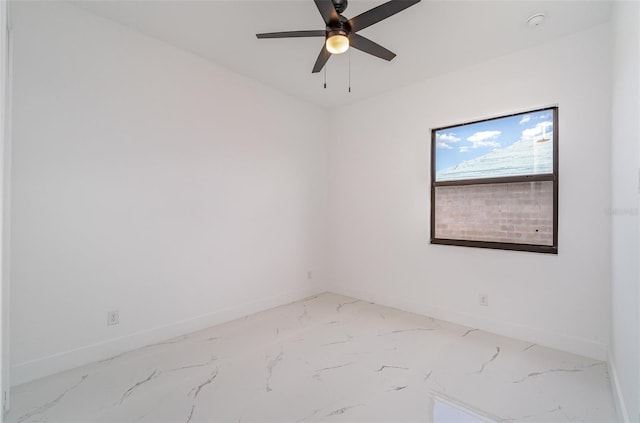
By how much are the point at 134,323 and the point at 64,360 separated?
0.52 metres

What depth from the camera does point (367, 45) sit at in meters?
2.36

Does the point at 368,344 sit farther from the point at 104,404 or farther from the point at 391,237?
the point at 104,404

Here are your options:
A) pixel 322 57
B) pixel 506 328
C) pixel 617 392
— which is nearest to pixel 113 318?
pixel 322 57

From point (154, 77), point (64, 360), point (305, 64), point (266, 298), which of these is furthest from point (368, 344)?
point (154, 77)

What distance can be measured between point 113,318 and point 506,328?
11.9 ft

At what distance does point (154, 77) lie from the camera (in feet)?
9.57

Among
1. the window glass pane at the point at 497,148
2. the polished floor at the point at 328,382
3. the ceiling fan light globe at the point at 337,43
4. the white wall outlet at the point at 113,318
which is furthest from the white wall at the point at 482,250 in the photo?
the white wall outlet at the point at 113,318

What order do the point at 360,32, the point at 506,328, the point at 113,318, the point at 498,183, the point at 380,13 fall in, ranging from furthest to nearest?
the point at 498,183 < the point at 506,328 < the point at 360,32 < the point at 113,318 < the point at 380,13

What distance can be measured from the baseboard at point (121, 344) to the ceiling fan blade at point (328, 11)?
116 inches

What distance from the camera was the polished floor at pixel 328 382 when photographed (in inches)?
77.0

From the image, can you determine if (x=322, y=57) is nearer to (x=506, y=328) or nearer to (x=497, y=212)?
(x=497, y=212)

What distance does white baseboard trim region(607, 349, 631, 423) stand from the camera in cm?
179

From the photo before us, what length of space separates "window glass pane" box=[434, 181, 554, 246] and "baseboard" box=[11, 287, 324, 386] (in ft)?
7.78

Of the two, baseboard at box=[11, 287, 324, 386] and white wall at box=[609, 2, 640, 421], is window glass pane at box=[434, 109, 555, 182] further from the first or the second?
baseboard at box=[11, 287, 324, 386]
